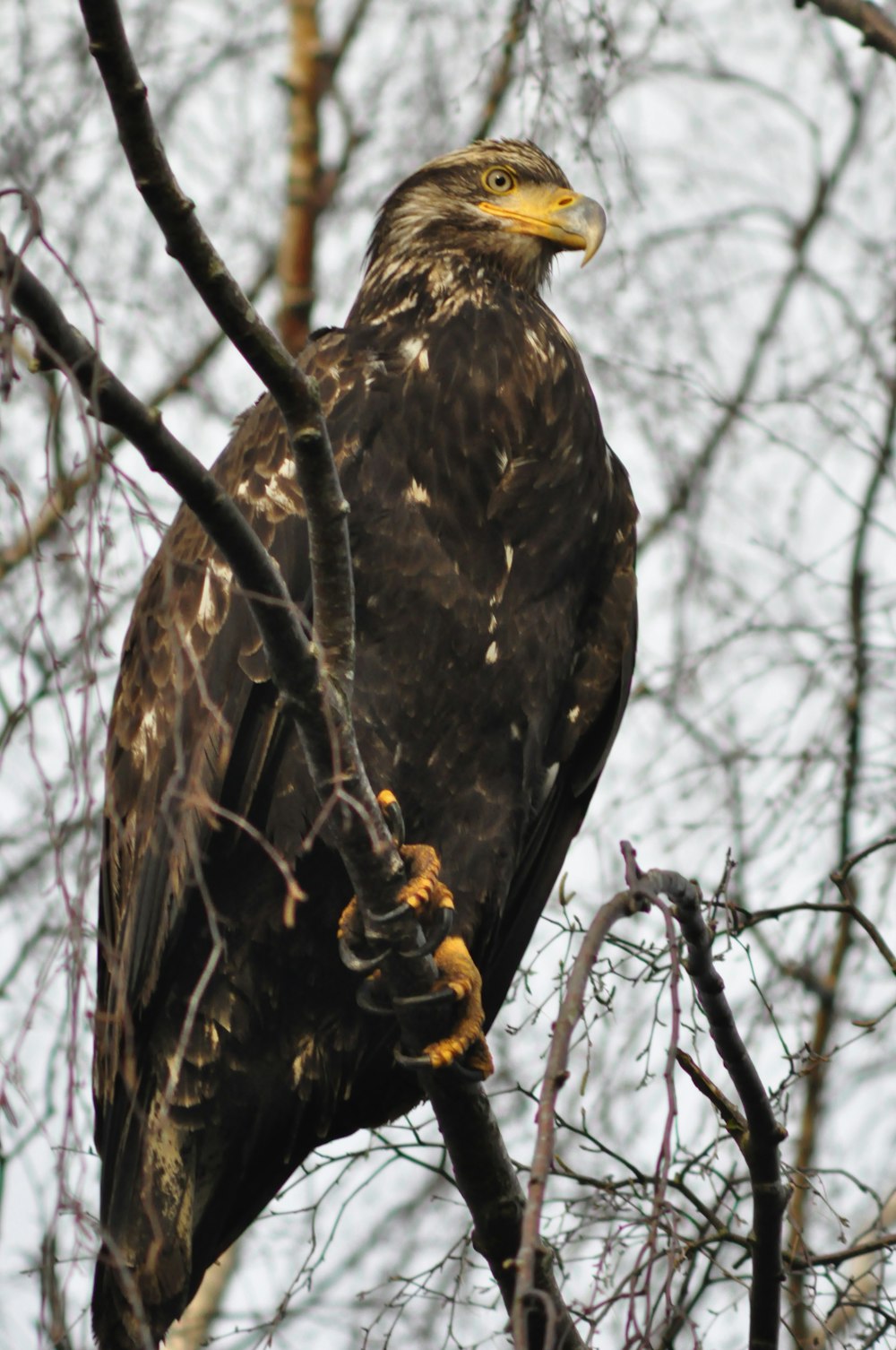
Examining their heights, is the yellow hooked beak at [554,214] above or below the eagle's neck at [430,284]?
above

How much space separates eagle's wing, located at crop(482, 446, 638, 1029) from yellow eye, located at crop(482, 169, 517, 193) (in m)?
0.90

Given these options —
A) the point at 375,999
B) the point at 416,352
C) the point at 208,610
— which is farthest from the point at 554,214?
the point at 375,999

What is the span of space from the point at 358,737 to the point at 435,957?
0.51 m

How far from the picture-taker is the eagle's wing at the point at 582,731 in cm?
443

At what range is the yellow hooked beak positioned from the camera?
466 centimetres

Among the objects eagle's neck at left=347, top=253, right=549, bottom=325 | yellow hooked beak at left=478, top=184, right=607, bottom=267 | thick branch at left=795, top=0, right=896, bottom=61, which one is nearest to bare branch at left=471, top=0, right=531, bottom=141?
yellow hooked beak at left=478, top=184, right=607, bottom=267

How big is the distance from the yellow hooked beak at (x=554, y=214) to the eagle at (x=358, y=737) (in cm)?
29

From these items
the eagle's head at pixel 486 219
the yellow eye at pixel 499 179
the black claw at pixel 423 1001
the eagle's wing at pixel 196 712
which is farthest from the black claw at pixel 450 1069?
the yellow eye at pixel 499 179

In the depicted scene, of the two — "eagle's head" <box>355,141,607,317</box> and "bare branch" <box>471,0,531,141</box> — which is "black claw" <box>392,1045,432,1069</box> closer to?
"eagle's head" <box>355,141,607,317</box>

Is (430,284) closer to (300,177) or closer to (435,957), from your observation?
(435,957)

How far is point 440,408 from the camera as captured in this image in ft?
13.6

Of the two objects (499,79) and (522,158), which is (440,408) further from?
(499,79)

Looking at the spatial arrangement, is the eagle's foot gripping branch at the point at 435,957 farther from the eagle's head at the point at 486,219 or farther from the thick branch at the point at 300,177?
the thick branch at the point at 300,177

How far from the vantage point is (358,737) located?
13.1ft
